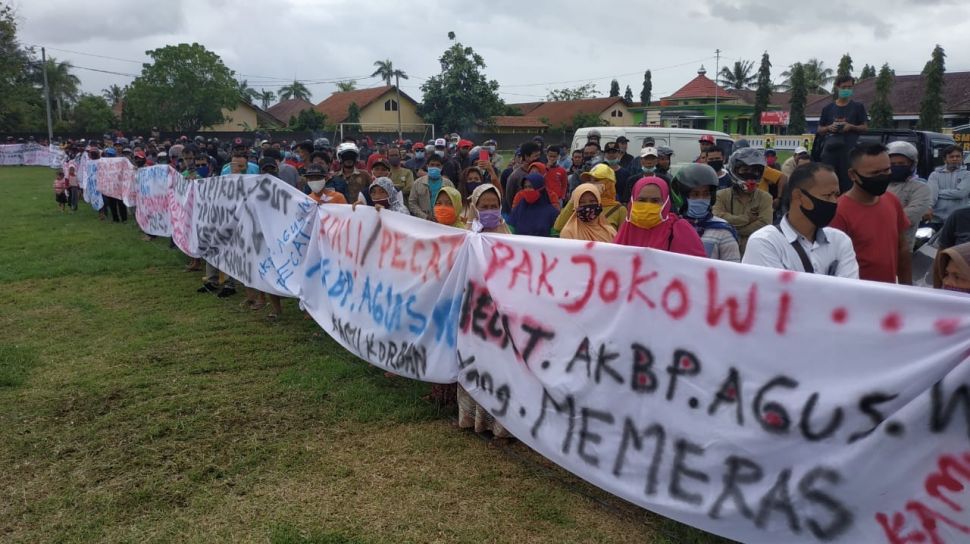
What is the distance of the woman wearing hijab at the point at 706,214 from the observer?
439 cm

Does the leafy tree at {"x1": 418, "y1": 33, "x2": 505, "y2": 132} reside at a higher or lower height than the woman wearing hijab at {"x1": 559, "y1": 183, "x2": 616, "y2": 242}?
higher

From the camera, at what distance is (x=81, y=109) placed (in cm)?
6084

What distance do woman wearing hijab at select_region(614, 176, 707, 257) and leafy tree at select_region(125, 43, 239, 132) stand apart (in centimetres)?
6198

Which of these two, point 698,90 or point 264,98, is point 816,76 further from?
point 264,98

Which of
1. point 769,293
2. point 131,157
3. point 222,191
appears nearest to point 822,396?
point 769,293

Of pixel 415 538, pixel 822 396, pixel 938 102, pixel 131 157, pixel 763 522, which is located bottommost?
pixel 415 538

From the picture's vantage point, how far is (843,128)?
26.2 feet

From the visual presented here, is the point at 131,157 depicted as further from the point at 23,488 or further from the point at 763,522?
the point at 763,522

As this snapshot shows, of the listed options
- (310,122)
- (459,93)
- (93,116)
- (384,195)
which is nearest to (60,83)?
(93,116)

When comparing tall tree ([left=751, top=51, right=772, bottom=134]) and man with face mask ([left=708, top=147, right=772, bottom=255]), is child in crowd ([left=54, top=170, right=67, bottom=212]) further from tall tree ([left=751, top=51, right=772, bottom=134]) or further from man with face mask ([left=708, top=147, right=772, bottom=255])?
tall tree ([left=751, top=51, right=772, bottom=134])

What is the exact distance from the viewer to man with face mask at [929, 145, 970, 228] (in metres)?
7.87

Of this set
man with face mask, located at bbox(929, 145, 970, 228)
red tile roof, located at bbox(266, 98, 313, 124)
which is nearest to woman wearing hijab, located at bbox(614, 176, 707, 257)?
man with face mask, located at bbox(929, 145, 970, 228)

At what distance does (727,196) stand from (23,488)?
213 inches

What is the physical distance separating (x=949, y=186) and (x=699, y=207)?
5442 millimetres
